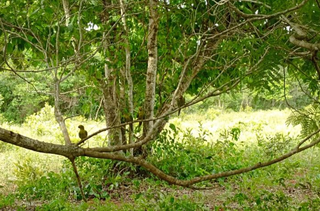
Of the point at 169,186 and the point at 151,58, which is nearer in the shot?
the point at 151,58

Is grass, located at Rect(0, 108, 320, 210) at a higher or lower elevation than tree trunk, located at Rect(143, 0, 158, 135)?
lower

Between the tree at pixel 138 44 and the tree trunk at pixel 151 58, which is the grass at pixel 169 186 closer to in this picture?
the tree at pixel 138 44

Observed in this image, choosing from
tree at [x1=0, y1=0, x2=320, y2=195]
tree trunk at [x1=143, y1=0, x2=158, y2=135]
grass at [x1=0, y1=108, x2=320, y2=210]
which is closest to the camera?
tree at [x1=0, y1=0, x2=320, y2=195]

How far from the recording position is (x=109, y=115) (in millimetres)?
4336

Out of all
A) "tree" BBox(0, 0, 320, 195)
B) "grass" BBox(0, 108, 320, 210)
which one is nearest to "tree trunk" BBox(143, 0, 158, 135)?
"tree" BBox(0, 0, 320, 195)

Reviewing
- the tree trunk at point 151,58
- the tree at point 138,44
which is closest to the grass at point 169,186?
the tree at point 138,44

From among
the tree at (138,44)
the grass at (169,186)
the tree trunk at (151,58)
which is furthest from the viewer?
the tree trunk at (151,58)

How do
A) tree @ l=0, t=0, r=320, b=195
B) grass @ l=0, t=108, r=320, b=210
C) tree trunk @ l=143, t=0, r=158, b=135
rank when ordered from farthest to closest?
tree trunk @ l=143, t=0, r=158, b=135
grass @ l=0, t=108, r=320, b=210
tree @ l=0, t=0, r=320, b=195

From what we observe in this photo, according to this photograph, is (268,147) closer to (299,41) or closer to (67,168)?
(67,168)

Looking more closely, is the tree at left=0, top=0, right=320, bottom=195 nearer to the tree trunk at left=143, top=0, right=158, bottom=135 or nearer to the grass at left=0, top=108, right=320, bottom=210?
the tree trunk at left=143, top=0, right=158, bottom=135

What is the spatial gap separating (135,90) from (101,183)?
51.0 inches

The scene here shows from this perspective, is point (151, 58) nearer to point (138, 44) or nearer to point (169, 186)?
point (138, 44)

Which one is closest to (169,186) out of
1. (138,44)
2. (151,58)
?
(151,58)

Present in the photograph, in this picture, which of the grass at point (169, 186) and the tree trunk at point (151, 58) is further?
the tree trunk at point (151, 58)
